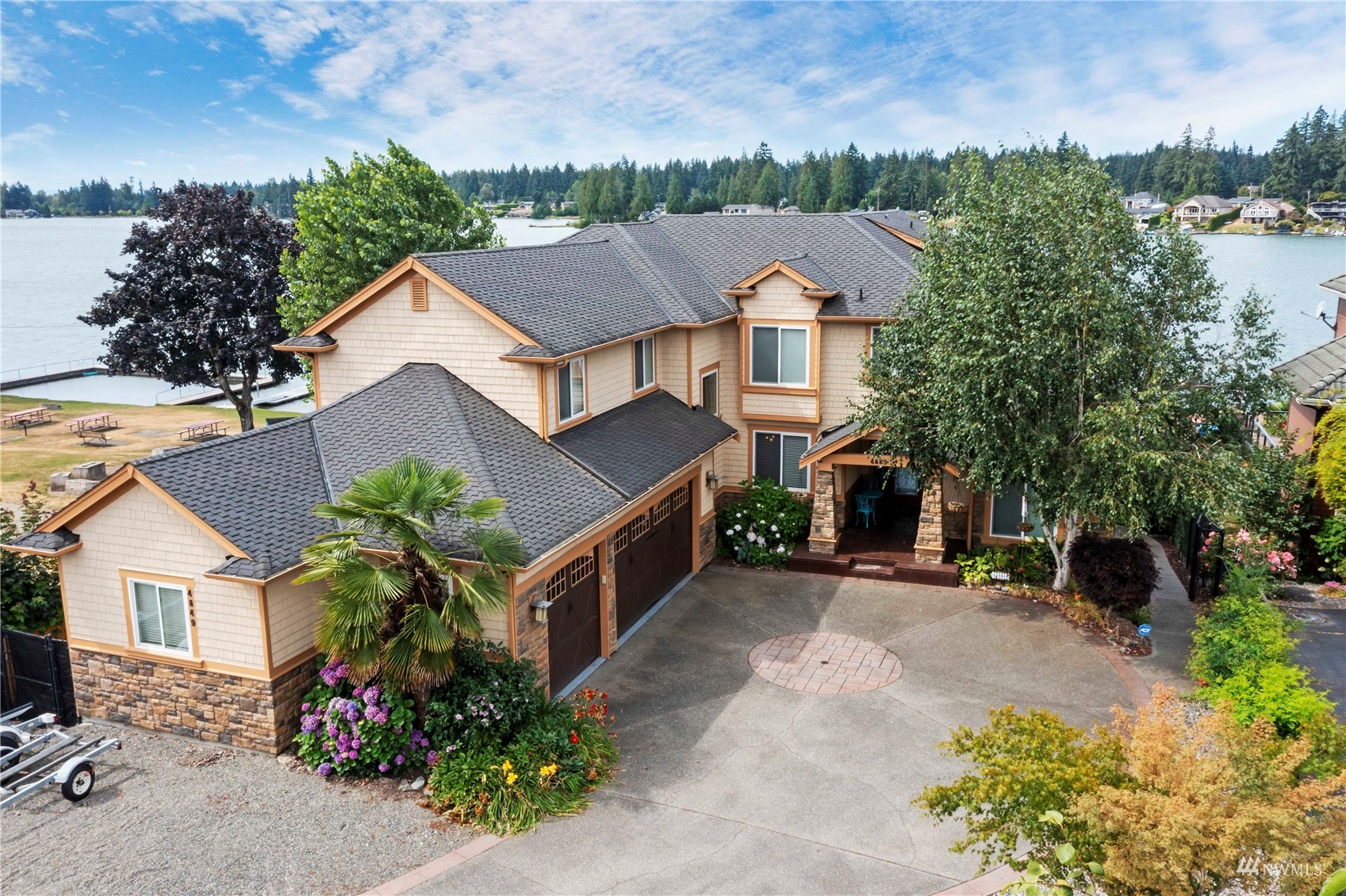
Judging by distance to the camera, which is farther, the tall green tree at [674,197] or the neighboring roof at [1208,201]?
the tall green tree at [674,197]

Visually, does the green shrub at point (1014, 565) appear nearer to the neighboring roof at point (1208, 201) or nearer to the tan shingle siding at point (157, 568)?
the tan shingle siding at point (157, 568)

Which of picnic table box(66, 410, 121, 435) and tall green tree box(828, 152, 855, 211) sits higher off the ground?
tall green tree box(828, 152, 855, 211)

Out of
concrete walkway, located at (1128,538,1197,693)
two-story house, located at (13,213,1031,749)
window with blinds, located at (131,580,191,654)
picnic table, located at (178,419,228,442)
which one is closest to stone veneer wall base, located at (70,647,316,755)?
two-story house, located at (13,213,1031,749)

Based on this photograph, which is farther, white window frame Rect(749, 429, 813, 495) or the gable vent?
white window frame Rect(749, 429, 813, 495)

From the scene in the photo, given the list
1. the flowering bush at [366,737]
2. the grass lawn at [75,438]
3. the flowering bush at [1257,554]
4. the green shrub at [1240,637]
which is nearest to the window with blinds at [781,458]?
the flowering bush at [1257,554]

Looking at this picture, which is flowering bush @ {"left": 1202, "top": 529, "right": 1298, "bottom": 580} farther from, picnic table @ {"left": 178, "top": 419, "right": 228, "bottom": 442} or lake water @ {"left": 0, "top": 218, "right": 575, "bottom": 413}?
picnic table @ {"left": 178, "top": 419, "right": 228, "bottom": 442}

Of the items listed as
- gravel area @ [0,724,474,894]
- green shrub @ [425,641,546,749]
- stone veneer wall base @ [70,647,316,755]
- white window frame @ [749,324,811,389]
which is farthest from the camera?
white window frame @ [749,324,811,389]
